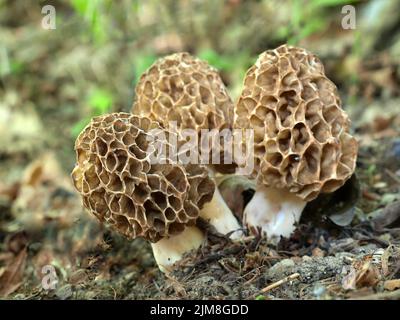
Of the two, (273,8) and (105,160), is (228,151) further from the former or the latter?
(273,8)

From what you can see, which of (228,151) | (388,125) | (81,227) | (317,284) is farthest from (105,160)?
(388,125)

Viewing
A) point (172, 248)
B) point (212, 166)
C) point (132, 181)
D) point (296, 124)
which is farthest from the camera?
point (212, 166)

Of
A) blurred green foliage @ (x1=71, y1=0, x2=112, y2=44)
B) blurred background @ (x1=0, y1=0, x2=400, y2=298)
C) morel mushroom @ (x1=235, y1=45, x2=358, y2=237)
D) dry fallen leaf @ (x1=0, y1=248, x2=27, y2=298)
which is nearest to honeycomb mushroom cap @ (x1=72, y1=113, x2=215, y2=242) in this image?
morel mushroom @ (x1=235, y1=45, x2=358, y2=237)

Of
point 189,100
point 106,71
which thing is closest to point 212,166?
point 189,100

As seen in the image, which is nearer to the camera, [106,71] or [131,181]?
[131,181]

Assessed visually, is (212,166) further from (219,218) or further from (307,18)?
(307,18)

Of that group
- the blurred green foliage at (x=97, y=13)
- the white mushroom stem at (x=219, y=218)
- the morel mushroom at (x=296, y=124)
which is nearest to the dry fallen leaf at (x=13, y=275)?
the white mushroom stem at (x=219, y=218)

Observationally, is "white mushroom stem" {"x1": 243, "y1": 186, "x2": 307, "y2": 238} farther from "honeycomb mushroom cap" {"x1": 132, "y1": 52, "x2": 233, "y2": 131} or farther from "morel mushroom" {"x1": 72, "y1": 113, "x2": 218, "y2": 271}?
"honeycomb mushroom cap" {"x1": 132, "y1": 52, "x2": 233, "y2": 131}

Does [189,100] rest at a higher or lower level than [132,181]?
higher
